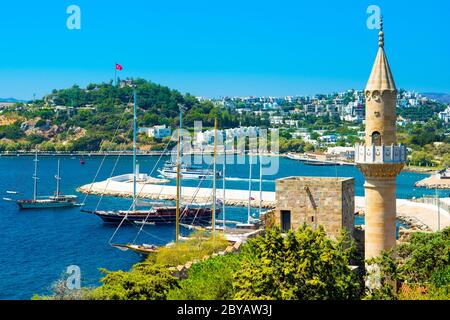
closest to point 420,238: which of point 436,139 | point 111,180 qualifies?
point 111,180

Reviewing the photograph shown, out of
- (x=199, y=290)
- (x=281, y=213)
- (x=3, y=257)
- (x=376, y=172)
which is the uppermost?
(x=376, y=172)

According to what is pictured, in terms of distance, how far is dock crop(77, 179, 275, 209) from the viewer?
188ft

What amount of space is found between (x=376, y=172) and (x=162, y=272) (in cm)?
451

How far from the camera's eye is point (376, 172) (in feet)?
45.5

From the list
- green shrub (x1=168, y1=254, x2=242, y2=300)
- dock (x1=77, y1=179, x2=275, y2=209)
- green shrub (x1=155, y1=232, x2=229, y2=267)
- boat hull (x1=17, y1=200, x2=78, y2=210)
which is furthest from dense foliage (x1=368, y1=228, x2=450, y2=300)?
boat hull (x1=17, y1=200, x2=78, y2=210)

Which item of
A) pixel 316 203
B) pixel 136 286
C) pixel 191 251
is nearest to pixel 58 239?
pixel 191 251

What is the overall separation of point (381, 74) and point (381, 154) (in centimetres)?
153

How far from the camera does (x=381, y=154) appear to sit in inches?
542

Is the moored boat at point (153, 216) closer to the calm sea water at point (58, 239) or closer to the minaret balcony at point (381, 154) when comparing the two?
the calm sea water at point (58, 239)

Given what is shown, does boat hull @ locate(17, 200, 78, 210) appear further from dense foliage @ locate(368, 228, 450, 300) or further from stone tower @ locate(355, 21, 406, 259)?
stone tower @ locate(355, 21, 406, 259)

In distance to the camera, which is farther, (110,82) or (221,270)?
(110,82)

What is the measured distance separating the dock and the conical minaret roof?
39991 mm

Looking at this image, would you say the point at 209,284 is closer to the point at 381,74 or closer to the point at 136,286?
the point at 136,286

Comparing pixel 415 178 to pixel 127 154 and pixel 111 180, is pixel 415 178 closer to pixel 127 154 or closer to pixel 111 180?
pixel 111 180
